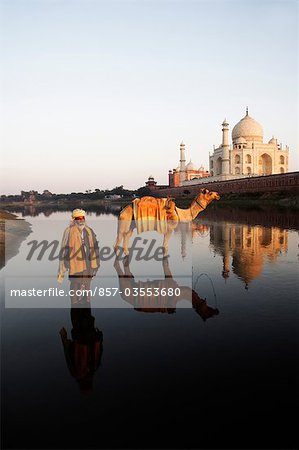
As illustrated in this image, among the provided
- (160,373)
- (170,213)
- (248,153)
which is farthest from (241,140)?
(160,373)

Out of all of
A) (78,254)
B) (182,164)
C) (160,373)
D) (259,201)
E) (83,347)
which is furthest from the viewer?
(182,164)

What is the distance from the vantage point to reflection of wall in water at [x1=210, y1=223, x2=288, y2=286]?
36.6 ft

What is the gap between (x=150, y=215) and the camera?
1116 centimetres

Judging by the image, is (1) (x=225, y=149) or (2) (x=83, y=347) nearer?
(2) (x=83, y=347)

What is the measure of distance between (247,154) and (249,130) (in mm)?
5971

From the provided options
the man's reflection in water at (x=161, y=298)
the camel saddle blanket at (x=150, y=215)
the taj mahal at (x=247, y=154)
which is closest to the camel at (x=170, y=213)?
the camel saddle blanket at (x=150, y=215)

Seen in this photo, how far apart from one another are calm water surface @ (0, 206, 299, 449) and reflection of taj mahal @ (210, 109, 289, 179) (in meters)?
69.4

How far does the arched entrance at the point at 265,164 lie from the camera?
263ft

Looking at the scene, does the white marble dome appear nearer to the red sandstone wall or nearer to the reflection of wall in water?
the red sandstone wall

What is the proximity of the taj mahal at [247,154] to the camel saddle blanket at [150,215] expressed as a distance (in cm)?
6523

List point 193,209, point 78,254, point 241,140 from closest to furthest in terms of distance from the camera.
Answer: point 78,254
point 193,209
point 241,140

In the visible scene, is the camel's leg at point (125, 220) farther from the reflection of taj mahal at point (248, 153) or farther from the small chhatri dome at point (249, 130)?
the small chhatri dome at point (249, 130)

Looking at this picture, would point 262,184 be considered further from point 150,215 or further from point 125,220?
point 150,215

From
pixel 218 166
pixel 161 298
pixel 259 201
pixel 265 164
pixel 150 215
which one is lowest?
pixel 161 298
